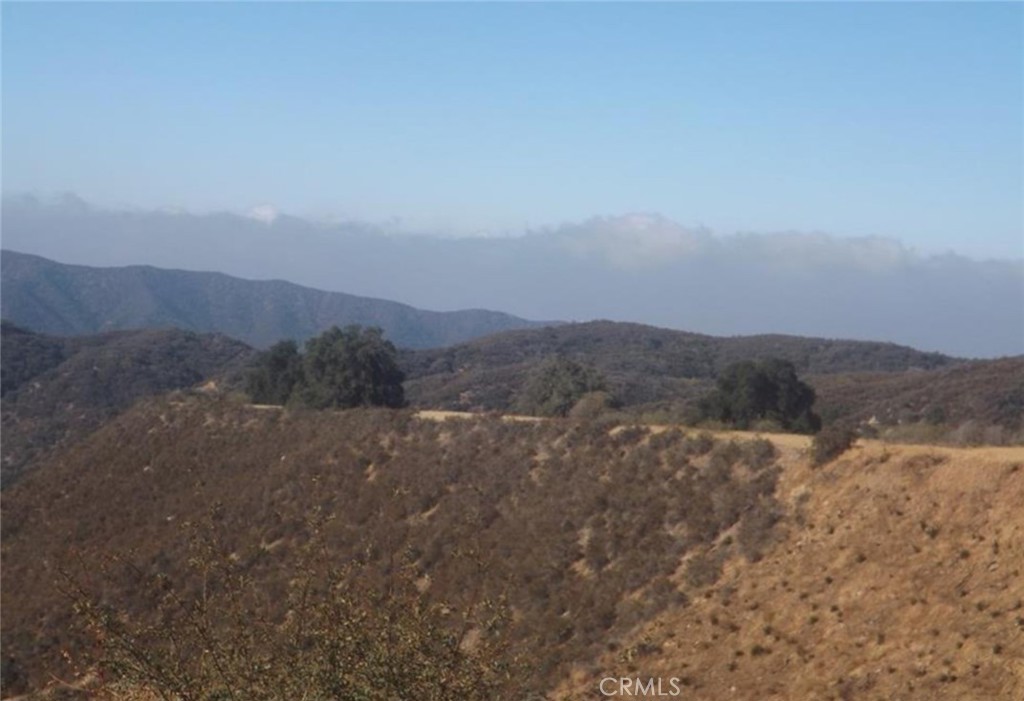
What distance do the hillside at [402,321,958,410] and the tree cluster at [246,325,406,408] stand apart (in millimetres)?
18584

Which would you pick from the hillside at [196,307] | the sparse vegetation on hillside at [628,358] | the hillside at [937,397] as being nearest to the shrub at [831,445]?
the hillside at [937,397]

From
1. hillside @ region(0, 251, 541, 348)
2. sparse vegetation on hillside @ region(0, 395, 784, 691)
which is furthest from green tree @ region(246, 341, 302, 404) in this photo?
hillside @ region(0, 251, 541, 348)

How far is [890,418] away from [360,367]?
20193 millimetres

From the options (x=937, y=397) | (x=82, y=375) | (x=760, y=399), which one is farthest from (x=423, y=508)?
(x=82, y=375)

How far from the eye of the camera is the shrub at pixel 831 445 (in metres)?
23.0

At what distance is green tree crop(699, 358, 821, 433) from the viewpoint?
3272 cm

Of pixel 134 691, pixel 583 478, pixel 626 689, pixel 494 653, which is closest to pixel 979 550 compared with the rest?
pixel 626 689

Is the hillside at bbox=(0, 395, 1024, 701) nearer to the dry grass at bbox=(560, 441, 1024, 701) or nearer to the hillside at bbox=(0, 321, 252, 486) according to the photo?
the dry grass at bbox=(560, 441, 1024, 701)

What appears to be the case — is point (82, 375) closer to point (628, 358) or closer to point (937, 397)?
point (628, 358)

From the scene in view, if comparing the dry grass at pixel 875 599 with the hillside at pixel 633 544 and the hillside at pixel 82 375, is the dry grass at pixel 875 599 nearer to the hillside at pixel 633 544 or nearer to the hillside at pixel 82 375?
the hillside at pixel 633 544

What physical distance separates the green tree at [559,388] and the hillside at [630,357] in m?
20.8

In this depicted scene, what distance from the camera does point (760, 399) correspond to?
33.1 m

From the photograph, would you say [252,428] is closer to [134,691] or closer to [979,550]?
[979,550]

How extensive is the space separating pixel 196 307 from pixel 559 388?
433 ft
